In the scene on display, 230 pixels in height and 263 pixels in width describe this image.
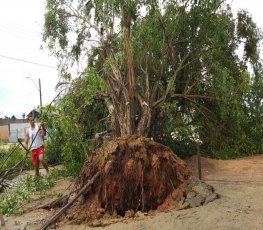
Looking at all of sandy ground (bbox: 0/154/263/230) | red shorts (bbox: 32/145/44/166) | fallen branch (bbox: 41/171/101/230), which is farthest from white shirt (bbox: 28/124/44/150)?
fallen branch (bbox: 41/171/101/230)

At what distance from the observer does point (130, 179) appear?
24.3ft

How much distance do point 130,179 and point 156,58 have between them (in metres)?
4.45

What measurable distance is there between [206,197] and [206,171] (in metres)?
3.59

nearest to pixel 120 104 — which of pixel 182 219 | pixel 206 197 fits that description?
pixel 206 197

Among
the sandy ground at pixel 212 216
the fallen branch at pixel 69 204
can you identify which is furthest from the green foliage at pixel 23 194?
the fallen branch at pixel 69 204

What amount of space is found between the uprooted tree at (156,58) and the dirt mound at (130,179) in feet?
5.07

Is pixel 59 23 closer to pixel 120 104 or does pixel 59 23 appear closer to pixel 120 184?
pixel 120 104

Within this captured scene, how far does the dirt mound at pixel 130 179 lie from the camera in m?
7.32

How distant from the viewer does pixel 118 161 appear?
750 centimetres

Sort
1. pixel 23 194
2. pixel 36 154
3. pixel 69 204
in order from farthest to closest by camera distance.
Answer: pixel 36 154
pixel 23 194
pixel 69 204

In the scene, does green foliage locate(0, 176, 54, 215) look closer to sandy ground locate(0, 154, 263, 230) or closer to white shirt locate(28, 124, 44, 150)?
sandy ground locate(0, 154, 263, 230)

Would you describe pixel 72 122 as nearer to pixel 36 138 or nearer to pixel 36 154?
pixel 36 138

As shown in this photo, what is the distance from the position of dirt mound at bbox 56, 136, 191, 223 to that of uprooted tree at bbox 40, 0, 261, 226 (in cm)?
154

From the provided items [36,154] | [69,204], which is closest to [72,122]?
[36,154]
